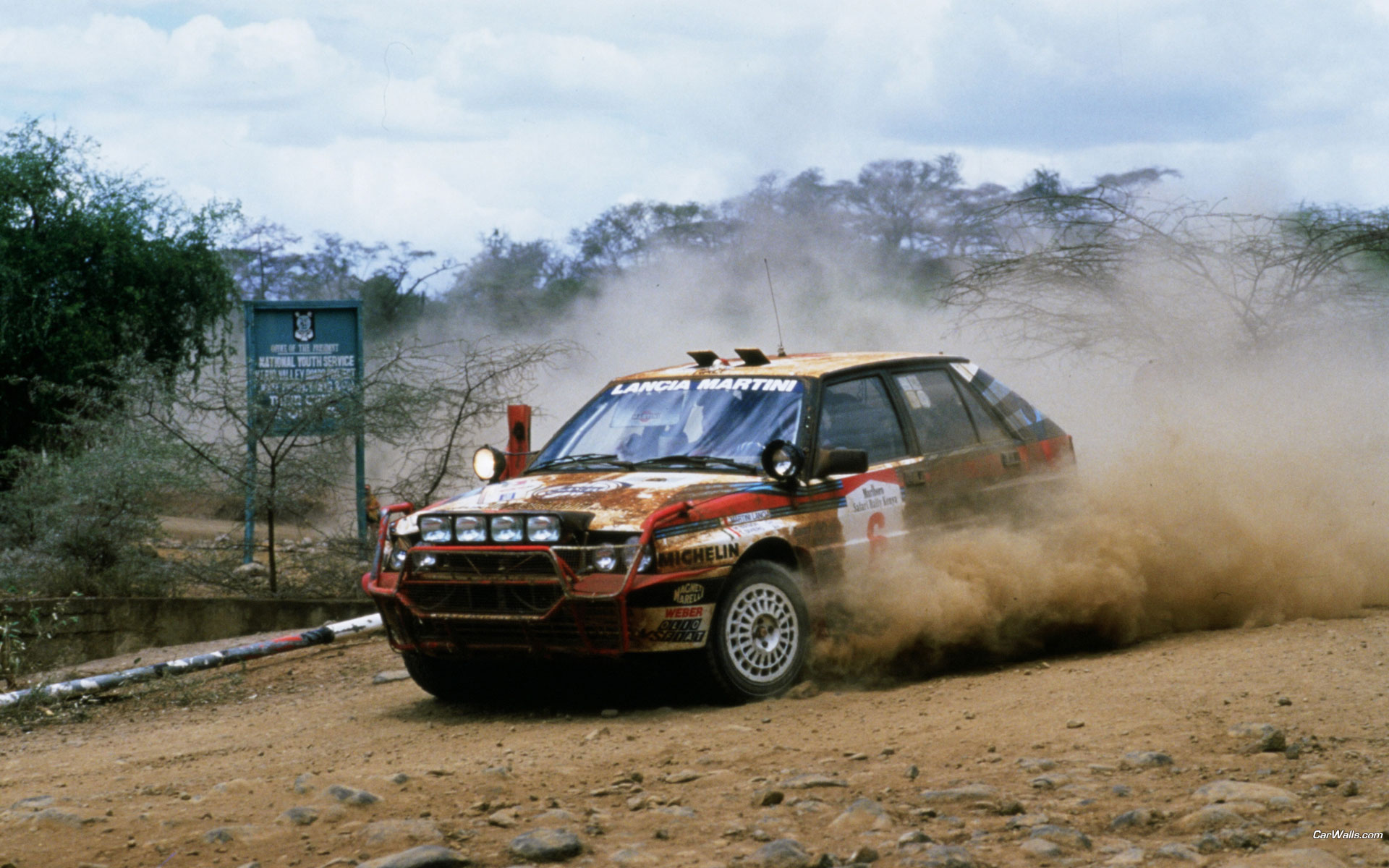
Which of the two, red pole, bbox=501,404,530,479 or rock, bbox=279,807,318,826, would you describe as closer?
rock, bbox=279,807,318,826

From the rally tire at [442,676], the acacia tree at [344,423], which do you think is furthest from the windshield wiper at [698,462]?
the acacia tree at [344,423]

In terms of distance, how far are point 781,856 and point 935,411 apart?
13.4 feet

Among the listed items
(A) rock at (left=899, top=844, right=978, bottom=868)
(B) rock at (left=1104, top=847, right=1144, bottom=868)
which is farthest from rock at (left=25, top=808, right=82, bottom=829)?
(B) rock at (left=1104, top=847, right=1144, bottom=868)

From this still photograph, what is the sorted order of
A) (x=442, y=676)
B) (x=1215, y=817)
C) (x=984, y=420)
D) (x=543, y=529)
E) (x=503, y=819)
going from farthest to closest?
(x=984, y=420) < (x=442, y=676) < (x=543, y=529) < (x=503, y=819) < (x=1215, y=817)

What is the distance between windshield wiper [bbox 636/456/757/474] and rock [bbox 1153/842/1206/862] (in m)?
3.19

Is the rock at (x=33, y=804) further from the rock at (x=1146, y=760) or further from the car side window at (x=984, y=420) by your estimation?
the car side window at (x=984, y=420)

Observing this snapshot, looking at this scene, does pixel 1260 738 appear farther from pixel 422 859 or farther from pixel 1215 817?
pixel 422 859

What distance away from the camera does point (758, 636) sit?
6.48m

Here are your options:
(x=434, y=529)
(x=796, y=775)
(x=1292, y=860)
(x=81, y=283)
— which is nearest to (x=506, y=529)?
(x=434, y=529)

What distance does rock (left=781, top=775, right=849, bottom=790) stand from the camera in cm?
470

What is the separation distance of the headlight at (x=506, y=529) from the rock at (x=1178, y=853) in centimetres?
320

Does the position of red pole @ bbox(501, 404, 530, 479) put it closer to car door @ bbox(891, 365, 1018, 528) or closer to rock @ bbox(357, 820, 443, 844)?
car door @ bbox(891, 365, 1018, 528)

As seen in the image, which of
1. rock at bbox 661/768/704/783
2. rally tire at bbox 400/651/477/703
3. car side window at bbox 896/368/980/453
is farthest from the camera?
car side window at bbox 896/368/980/453

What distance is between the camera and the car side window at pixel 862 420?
7.15 m
